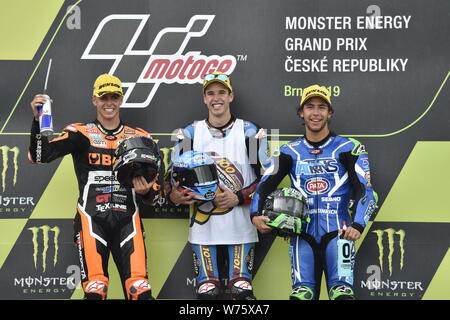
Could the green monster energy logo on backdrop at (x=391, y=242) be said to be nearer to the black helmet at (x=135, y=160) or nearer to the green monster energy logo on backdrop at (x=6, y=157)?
the black helmet at (x=135, y=160)

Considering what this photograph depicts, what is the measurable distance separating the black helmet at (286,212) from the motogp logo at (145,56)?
4.78 feet

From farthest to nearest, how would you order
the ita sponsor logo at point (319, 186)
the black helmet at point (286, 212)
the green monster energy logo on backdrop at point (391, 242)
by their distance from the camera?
the green monster energy logo on backdrop at point (391, 242)
the ita sponsor logo at point (319, 186)
the black helmet at point (286, 212)

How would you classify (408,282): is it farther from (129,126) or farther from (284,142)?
(129,126)

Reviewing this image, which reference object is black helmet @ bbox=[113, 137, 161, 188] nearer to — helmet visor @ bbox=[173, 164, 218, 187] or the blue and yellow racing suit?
helmet visor @ bbox=[173, 164, 218, 187]

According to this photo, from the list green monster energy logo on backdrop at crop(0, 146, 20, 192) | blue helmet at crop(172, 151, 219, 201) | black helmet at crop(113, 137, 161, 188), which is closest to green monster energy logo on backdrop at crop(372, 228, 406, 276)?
blue helmet at crop(172, 151, 219, 201)

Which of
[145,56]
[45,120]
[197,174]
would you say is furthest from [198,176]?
[145,56]

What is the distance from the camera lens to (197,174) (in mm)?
4824

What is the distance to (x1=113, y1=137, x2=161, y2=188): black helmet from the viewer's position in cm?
455

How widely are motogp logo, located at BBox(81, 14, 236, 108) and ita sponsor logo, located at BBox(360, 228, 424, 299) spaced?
2105 millimetres

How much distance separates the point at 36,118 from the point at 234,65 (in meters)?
1.85

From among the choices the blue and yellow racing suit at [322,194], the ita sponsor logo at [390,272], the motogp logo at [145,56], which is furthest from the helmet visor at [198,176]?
the ita sponsor logo at [390,272]

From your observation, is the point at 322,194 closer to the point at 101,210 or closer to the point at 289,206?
the point at 289,206

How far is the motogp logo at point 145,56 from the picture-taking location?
18.0ft

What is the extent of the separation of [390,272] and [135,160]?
2558mm
